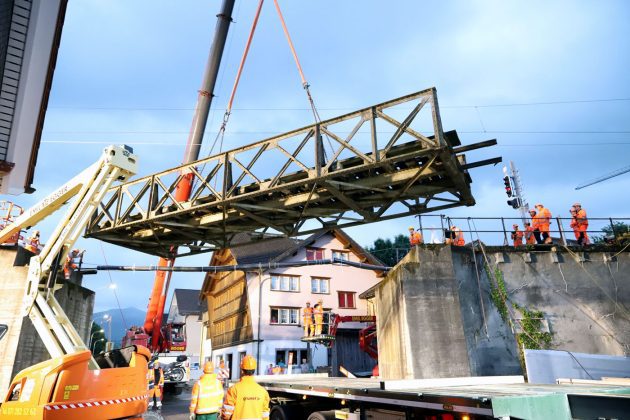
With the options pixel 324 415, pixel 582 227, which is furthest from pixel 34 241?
pixel 582 227

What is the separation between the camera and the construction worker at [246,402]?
217 inches

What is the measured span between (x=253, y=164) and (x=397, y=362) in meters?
9.29

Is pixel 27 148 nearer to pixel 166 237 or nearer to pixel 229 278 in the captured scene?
pixel 166 237

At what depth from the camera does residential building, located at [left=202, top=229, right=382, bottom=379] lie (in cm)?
2920

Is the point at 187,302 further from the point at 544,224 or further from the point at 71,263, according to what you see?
the point at 544,224

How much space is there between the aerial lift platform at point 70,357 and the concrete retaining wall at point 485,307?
954 centimetres

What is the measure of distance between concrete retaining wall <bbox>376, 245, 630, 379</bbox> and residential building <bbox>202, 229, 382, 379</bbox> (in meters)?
13.5

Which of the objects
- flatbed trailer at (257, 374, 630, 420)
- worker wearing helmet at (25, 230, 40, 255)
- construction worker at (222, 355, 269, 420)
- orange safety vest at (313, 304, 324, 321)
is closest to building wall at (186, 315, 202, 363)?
orange safety vest at (313, 304, 324, 321)

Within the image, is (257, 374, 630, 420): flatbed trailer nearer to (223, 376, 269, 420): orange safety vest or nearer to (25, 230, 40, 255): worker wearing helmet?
(223, 376, 269, 420): orange safety vest

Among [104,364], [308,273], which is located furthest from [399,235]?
[104,364]

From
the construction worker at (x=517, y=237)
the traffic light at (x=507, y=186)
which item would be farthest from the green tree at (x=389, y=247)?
the construction worker at (x=517, y=237)

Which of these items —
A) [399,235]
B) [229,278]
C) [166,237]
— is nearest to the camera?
[166,237]

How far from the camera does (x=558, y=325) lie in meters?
15.3

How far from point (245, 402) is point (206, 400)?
209 cm
